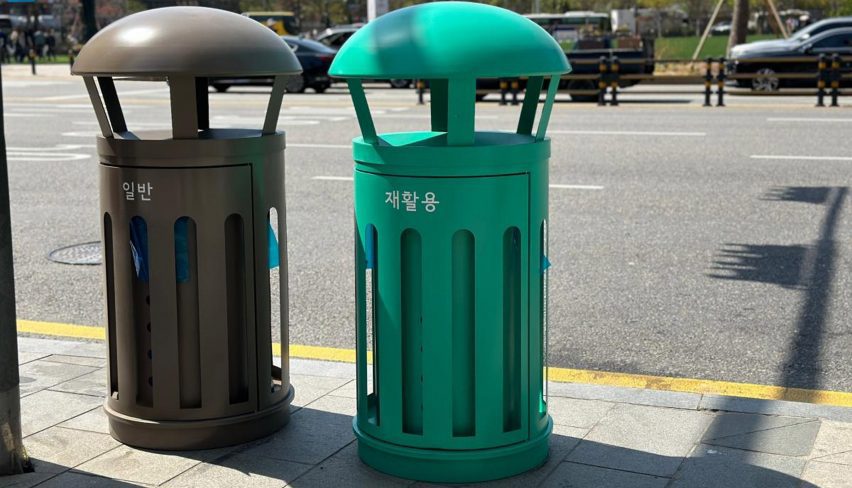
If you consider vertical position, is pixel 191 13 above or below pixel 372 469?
above

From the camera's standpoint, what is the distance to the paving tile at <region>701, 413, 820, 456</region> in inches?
158

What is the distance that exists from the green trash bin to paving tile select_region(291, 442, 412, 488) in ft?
0.15

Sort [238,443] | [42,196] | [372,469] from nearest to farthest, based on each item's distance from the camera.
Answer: [372,469], [238,443], [42,196]

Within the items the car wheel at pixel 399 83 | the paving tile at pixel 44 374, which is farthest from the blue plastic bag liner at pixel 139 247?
the car wheel at pixel 399 83

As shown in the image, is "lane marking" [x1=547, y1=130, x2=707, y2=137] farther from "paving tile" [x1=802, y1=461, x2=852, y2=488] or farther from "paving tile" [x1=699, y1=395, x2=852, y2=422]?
"paving tile" [x1=802, y1=461, x2=852, y2=488]

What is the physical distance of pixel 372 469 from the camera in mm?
3914

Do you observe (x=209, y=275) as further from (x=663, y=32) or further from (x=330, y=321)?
(x=663, y=32)

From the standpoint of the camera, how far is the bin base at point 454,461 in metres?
3.75

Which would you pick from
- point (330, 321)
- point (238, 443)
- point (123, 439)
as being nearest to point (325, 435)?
point (238, 443)

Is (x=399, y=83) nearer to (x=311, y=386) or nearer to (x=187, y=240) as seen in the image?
(x=311, y=386)

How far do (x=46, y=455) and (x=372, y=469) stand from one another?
1207 mm

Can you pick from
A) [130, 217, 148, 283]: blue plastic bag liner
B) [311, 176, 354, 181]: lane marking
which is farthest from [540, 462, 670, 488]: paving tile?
[311, 176, 354, 181]: lane marking

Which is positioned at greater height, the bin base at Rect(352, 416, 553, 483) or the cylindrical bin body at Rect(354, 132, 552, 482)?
the cylindrical bin body at Rect(354, 132, 552, 482)

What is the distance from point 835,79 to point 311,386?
17231 mm
